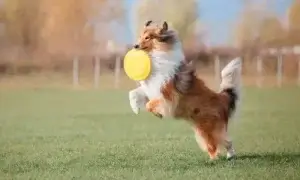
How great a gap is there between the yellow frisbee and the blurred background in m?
0.03

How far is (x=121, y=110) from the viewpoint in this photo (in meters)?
2.19

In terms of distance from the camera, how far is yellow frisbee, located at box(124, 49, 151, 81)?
2.06 meters

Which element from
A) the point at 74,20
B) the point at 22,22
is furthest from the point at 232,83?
the point at 22,22

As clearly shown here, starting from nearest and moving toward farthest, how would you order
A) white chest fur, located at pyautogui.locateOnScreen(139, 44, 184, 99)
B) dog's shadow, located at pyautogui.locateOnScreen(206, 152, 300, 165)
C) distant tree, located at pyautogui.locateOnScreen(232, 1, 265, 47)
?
1. white chest fur, located at pyautogui.locateOnScreen(139, 44, 184, 99)
2. dog's shadow, located at pyautogui.locateOnScreen(206, 152, 300, 165)
3. distant tree, located at pyautogui.locateOnScreen(232, 1, 265, 47)

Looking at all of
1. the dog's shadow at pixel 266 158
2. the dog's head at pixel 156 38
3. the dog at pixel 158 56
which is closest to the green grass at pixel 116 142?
the dog's shadow at pixel 266 158

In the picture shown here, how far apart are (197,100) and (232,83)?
5.6 inches

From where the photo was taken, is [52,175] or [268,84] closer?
[52,175]

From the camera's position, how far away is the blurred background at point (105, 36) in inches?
85.8

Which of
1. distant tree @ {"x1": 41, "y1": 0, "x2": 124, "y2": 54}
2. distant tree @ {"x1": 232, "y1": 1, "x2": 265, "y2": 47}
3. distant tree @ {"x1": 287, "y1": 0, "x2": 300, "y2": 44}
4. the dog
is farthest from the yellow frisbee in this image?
distant tree @ {"x1": 287, "y1": 0, "x2": 300, "y2": 44}

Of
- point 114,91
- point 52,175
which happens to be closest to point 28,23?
point 114,91

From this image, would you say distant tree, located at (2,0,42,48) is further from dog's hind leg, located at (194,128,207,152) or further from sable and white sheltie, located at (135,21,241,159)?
dog's hind leg, located at (194,128,207,152)

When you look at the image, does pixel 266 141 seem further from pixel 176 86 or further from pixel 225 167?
pixel 176 86

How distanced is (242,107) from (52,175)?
0.69m

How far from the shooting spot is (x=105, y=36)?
7.25 feet
